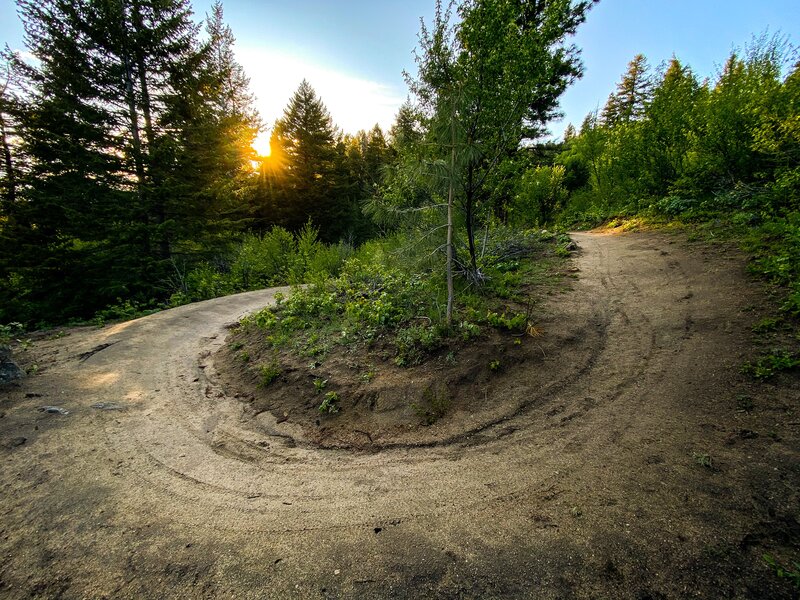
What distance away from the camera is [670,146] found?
11906mm

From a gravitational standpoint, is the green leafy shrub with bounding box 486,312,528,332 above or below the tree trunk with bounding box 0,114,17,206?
below

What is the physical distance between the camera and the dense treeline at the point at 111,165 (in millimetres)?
10250

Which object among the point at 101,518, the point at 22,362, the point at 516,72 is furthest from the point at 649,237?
the point at 22,362

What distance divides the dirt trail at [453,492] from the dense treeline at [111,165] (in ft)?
27.6

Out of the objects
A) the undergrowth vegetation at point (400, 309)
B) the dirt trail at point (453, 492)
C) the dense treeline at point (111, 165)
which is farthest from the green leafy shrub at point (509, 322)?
the dense treeline at point (111, 165)

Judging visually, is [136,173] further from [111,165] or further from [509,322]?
[509,322]

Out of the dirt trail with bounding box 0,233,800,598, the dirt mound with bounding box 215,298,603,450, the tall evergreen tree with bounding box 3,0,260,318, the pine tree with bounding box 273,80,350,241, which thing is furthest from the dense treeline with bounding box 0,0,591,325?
the pine tree with bounding box 273,80,350,241

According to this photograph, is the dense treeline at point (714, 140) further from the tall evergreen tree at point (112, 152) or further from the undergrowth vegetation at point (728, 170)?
the tall evergreen tree at point (112, 152)

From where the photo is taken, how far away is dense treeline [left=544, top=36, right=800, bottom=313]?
269 inches

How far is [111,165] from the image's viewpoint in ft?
36.7

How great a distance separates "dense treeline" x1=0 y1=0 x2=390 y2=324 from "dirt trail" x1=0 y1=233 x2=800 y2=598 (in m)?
8.40

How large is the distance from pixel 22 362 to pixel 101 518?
551cm

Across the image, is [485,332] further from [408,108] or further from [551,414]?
[408,108]

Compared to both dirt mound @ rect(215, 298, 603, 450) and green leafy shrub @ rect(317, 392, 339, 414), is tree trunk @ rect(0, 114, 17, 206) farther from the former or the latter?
green leafy shrub @ rect(317, 392, 339, 414)
